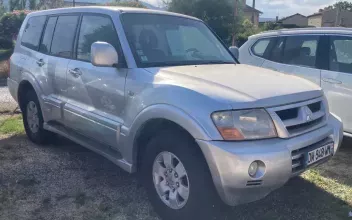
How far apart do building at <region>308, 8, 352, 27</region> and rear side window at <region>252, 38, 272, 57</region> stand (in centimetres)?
3943

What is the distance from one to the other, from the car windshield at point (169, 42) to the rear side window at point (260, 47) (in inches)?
73.3

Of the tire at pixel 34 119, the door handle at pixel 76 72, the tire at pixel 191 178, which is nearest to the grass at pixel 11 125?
the tire at pixel 34 119

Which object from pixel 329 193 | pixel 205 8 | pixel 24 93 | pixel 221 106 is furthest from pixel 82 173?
pixel 205 8

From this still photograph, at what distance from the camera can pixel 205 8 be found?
24.0m

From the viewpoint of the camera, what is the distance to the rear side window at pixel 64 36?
15.5 feet

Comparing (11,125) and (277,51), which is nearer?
(277,51)

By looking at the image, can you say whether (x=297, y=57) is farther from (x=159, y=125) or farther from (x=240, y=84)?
(x=159, y=125)

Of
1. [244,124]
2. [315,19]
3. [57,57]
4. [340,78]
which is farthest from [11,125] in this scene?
[315,19]

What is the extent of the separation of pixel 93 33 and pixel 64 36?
26.3 inches

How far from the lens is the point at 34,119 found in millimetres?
5641

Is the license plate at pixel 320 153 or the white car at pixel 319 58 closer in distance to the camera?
the license plate at pixel 320 153

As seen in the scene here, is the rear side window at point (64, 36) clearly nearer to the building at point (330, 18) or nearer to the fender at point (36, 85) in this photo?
the fender at point (36, 85)

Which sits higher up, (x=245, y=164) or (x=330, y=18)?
(x=330, y=18)

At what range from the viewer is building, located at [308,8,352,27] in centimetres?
4525
